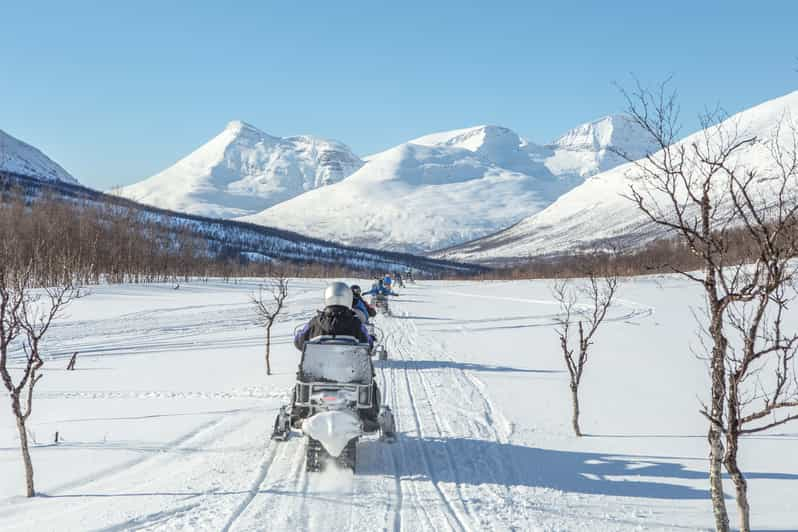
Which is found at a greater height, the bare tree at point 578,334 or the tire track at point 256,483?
the bare tree at point 578,334

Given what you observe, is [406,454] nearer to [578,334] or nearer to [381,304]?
[578,334]

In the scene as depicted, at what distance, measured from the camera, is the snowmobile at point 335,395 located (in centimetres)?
816

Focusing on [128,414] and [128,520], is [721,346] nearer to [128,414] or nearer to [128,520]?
[128,520]

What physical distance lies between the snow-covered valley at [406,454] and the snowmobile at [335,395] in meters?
0.32

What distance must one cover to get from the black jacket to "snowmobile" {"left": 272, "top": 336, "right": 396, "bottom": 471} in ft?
1.13

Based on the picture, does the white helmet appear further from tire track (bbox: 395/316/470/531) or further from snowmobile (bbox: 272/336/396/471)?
tire track (bbox: 395/316/470/531)

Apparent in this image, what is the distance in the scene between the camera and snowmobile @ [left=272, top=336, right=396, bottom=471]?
26.8 ft

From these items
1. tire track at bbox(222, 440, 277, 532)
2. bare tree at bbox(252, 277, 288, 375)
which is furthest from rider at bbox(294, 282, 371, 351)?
bare tree at bbox(252, 277, 288, 375)

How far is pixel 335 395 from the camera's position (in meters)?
8.54

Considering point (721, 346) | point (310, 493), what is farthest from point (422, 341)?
point (721, 346)

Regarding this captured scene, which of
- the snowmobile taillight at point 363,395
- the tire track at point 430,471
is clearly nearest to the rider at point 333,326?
the snowmobile taillight at point 363,395

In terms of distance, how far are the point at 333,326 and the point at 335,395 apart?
1199 millimetres

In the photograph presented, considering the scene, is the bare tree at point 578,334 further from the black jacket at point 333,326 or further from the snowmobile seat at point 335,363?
the snowmobile seat at point 335,363

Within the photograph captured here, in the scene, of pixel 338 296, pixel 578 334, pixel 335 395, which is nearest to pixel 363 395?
pixel 335 395
